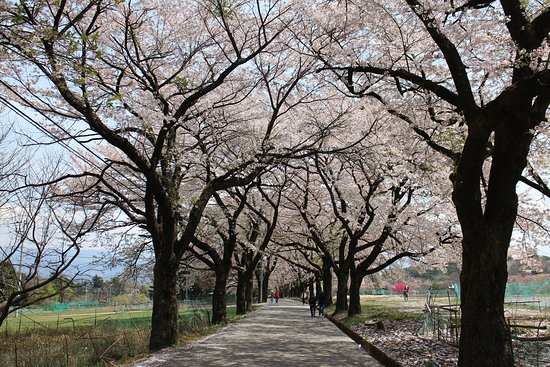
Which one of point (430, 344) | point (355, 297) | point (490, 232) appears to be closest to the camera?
point (490, 232)

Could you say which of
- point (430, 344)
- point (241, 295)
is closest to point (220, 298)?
point (241, 295)

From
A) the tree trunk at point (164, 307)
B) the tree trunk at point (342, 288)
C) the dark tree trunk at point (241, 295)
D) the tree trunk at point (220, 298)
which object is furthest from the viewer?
the dark tree trunk at point (241, 295)

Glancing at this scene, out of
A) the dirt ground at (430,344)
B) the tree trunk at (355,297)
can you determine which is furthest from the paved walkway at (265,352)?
the tree trunk at (355,297)

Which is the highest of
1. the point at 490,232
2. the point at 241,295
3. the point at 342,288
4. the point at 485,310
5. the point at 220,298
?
the point at 490,232

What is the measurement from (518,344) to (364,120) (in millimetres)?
9838

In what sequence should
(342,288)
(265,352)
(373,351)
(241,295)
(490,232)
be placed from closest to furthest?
(490,232), (373,351), (265,352), (342,288), (241,295)

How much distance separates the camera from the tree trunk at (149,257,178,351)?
11.0 m

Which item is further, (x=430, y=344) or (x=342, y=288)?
(x=342, y=288)

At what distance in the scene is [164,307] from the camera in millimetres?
11125

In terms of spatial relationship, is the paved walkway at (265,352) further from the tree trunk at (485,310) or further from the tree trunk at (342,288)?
the tree trunk at (342,288)

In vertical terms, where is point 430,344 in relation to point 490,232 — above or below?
below

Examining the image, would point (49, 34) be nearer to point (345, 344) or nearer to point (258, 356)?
point (258, 356)

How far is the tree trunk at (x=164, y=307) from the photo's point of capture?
433 inches

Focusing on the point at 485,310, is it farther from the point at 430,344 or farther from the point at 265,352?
the point at 265,352
